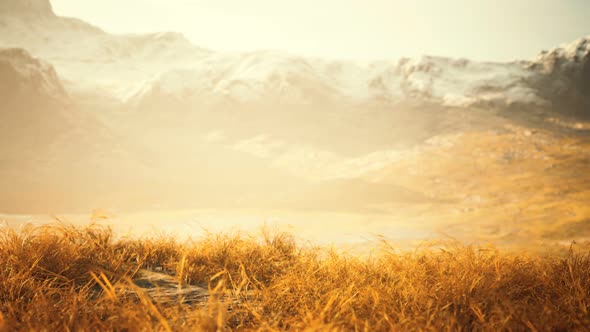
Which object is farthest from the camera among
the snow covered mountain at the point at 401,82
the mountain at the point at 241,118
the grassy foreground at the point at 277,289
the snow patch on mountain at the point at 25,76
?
the snow covered mountain at the point at 401,82

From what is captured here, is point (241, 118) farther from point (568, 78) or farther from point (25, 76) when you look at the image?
point (568, 78)

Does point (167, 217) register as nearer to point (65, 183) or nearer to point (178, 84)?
point (65, 183)

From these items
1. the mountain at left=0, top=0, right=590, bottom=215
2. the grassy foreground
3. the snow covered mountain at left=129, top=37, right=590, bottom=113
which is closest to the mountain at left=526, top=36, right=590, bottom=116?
the snow covered mountain at left=129, top=37, right=590, bottom=113

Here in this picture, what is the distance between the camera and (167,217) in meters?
10.1

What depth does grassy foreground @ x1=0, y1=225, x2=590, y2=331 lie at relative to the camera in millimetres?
886

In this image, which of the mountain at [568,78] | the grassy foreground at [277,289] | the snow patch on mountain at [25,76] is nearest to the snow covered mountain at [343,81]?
the mountain at [568,78]

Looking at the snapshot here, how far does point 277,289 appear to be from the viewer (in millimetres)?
1191

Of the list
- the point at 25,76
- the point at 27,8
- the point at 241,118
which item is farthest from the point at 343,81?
the point at 27,8

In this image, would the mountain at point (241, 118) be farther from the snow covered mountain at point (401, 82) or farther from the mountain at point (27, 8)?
the mountain at point (27, 8)

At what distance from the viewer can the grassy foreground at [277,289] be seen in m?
0.89

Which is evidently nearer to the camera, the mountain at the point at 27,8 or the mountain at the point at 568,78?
the mountain at the point at 568,78

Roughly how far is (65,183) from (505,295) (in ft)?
60.0

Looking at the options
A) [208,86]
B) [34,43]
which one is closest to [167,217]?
[208,86]

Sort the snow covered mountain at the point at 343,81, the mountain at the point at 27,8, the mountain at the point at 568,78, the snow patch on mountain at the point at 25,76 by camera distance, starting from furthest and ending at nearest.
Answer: the mountain at the point at 27,8 < the snow covered mountain at the point at 343,81 < the mountain at the point at 568,78 < the snow patch on mountain at the point at 25,76
